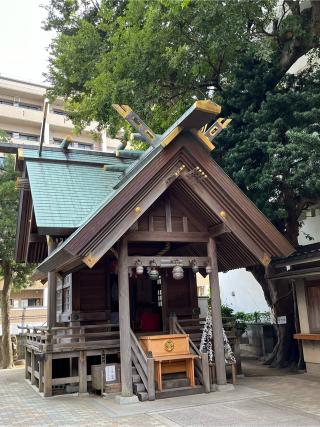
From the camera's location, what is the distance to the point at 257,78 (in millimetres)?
13219

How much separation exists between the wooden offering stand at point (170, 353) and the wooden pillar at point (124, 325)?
2.19ft

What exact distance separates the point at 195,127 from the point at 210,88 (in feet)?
21.3

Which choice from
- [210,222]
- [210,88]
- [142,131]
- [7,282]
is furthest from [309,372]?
[7,282]

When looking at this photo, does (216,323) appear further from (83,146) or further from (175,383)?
(83,146)

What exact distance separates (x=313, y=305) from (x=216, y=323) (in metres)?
3.46

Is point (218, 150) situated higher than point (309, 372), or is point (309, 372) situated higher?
point (218, 150)

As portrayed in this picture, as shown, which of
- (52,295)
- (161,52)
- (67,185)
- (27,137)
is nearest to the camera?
(67,185)

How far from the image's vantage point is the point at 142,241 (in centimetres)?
1040

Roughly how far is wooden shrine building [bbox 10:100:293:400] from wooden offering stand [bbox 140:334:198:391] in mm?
25

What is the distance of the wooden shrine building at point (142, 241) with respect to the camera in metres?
9.30

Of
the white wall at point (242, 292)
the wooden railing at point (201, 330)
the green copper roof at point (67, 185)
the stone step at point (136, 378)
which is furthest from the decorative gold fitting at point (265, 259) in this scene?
the white wall at point (242, 292)

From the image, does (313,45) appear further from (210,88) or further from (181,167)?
(181,167)

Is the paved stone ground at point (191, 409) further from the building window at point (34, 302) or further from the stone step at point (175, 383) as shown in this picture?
the building window at point (34, 302)

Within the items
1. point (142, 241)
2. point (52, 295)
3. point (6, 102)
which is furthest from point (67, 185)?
point (6, 102)
